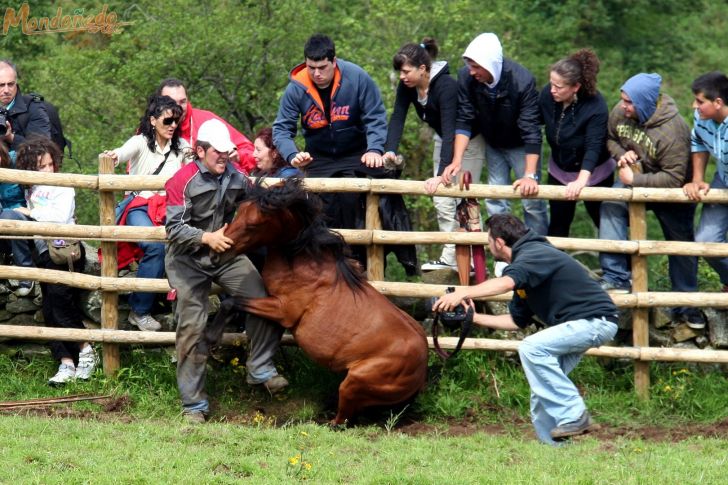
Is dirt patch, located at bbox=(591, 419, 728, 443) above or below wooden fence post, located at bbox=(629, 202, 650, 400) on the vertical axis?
below

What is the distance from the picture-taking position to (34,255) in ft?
30.0

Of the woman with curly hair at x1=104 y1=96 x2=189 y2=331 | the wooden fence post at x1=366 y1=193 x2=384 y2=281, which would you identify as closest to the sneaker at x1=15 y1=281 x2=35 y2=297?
the woman with curly hair at x1=104 y1=96 x2=189 y2=331

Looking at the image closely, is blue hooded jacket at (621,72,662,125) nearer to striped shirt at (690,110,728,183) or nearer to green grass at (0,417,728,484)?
striped shirt at (690,110,728,183)

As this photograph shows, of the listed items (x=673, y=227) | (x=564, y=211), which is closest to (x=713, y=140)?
(x=673, y=227)

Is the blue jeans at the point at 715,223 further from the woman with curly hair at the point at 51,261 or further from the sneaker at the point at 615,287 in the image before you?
the woman with curly hair at the point at 51,261

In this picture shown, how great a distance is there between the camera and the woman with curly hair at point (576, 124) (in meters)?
8.62

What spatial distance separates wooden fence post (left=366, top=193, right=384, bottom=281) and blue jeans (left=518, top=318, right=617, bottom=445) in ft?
5.26

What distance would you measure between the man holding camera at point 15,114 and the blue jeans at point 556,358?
14.4 ft

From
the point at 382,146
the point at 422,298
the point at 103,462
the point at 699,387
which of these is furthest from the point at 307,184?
the point at 699,387

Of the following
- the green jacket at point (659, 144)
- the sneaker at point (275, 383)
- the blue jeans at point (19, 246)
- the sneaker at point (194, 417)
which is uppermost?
the green jacket at point (659, 144)

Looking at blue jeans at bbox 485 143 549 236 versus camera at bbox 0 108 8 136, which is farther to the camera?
camera at bbox 0 108 8 136

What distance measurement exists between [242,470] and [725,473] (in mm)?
2788

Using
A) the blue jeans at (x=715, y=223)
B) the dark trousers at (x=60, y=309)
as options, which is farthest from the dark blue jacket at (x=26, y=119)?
the blue jeans at (x=715, y=223)

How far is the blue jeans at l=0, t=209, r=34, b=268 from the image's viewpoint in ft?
29.5
